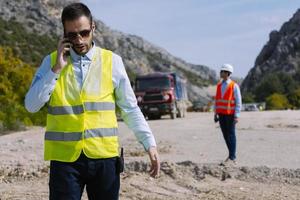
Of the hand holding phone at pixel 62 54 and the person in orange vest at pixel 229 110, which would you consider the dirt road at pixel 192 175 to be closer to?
the person in orange vest at pixel 229 110

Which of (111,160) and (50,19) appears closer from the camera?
(111,160)

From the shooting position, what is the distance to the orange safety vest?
12.1 m

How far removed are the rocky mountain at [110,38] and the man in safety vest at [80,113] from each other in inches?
1932

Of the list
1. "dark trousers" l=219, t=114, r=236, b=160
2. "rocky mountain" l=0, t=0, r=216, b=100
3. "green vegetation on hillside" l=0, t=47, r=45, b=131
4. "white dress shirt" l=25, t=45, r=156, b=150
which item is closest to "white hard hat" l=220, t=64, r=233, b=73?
"dark trousers" l=219, t=114, r=236, b=160

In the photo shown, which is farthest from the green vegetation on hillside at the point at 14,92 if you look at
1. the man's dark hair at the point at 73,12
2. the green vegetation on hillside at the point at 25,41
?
the green vegetation on hillside at the point at 25,41

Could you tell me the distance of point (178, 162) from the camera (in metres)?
11.9

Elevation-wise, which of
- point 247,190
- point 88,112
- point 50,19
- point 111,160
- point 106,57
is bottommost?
point 247,190

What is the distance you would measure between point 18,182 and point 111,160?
6.37m

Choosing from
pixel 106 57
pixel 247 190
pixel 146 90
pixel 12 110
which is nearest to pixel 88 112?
pixel 106 57

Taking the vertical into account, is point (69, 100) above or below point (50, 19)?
below

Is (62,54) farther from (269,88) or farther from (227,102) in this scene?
(269,88)

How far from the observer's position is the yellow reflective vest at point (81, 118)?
424 cm

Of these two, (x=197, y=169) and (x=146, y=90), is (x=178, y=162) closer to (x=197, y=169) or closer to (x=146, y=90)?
(x=197, y=169)

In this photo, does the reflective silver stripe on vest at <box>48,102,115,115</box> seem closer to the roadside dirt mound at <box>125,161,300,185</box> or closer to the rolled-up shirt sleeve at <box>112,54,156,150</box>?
the rolled-up shirt sleeve at <box>112,54,156,150</box>
